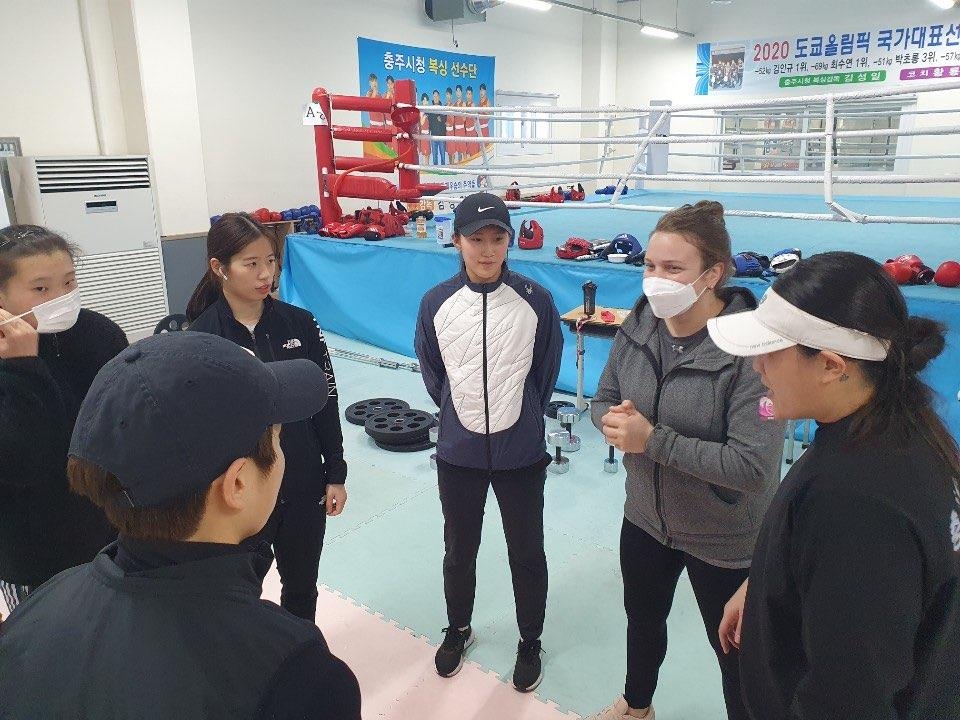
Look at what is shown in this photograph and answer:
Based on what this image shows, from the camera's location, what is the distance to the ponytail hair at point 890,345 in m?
0.93

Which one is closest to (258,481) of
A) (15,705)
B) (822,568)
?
(15,705)

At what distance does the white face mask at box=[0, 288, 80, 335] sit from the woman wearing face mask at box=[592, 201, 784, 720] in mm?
1294

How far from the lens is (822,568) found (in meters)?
0.89

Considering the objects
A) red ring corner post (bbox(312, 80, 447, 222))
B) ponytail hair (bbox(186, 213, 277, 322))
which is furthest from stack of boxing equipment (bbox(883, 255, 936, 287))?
red ring corner post (bbox(312, 80, 447, 222))

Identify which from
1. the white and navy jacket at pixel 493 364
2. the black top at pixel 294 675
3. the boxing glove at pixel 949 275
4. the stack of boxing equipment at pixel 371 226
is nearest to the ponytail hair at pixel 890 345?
the black top at pixel 294 675

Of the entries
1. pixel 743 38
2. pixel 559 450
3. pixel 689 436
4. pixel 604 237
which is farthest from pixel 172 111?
pixel 743 38

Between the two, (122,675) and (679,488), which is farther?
(679,488)

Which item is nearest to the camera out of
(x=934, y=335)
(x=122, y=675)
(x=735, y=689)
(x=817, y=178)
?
(x=122, y=675)

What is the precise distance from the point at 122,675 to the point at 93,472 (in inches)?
8.3

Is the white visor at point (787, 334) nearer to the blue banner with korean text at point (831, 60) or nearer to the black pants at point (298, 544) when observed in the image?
the black pants at point (298, 544)

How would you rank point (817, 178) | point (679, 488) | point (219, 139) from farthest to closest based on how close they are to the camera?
point (219, 139) → point (817, 178) → point (679, 488)

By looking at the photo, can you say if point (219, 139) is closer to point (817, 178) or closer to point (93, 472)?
point (817, 178)

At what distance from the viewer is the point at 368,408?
14.0 feet

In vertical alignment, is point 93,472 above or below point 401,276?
above
